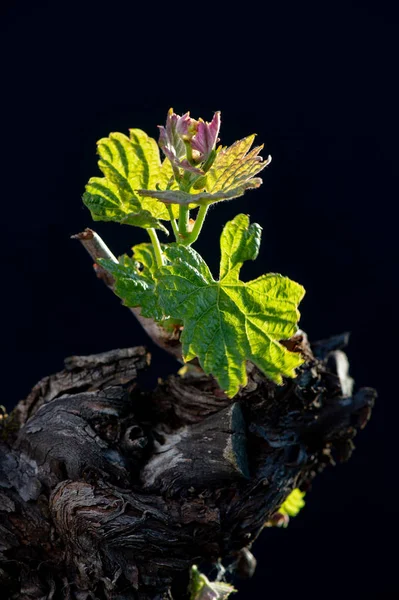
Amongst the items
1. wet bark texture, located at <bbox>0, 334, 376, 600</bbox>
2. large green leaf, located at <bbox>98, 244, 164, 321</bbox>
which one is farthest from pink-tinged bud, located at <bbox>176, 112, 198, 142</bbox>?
wet bark texture, located at <bbox>0, 334, 376, 600</bbox>

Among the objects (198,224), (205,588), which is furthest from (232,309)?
(205,588)

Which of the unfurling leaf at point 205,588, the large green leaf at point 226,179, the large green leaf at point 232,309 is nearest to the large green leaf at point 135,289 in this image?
the large green leaf at point 232,309

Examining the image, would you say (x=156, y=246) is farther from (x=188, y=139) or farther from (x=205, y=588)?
(x=205, y=588)

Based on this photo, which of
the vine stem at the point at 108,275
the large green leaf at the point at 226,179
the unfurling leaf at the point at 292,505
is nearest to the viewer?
the large green leaf at the point at 226,179

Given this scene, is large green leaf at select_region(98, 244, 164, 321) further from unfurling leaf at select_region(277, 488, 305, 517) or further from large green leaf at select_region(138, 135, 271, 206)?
unfurling leaf at select_region(277, 488, 305, 517)

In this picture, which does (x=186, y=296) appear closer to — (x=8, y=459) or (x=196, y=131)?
(x=196, y=131)

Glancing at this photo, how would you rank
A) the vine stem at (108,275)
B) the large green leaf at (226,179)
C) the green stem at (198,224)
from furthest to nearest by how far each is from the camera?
the vine stem at (108,275)
the green stem at (198,224)
the large green leaf at (226,179)

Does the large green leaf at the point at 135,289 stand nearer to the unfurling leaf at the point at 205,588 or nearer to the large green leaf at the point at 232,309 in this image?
the large green leaf at the point at 232,309

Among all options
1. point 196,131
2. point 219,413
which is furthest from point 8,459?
point 196,131
